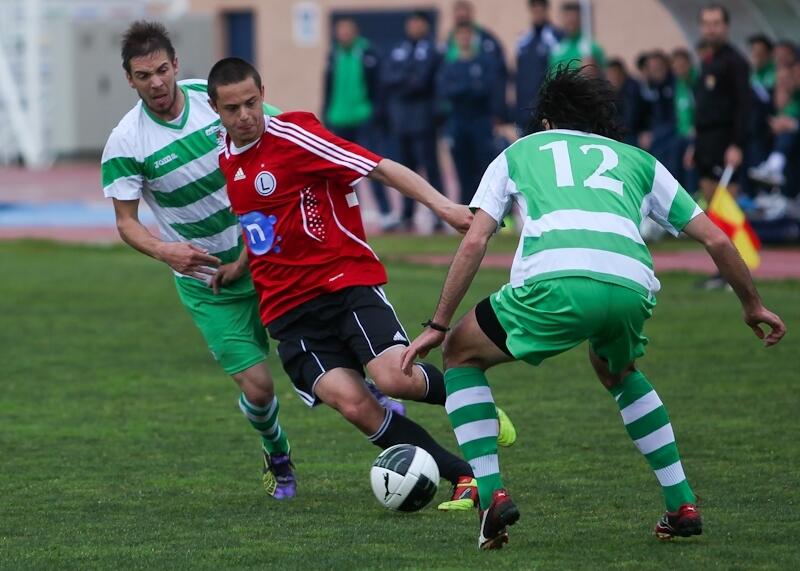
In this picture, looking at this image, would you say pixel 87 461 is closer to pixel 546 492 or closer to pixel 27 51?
pixel 546 492

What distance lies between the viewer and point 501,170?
18.6 feet

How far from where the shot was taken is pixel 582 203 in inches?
219

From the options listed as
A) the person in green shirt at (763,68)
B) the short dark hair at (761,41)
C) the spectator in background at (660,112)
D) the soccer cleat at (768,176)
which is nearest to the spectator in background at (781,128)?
the soccer cleat at (768,176)

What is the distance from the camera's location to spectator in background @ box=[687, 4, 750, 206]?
13.6 metres

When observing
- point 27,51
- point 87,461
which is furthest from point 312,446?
point 27,51

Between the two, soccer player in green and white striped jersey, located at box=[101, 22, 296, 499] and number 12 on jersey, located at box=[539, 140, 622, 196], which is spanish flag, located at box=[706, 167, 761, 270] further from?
number 12 on jersey, located at box=[539, 140, 622, 196]

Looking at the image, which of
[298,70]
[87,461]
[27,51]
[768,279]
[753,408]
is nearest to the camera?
[87,461]

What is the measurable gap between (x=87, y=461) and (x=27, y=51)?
2550 cm

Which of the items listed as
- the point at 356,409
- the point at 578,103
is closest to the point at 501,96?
the point at 356,409

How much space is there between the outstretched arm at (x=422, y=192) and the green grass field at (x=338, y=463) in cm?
120

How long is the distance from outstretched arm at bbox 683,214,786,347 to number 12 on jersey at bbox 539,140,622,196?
32 centimetres

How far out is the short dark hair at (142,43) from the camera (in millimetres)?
6980

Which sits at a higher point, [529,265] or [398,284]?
[529,265]

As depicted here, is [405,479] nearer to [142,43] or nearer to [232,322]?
Answer: [232,322]
